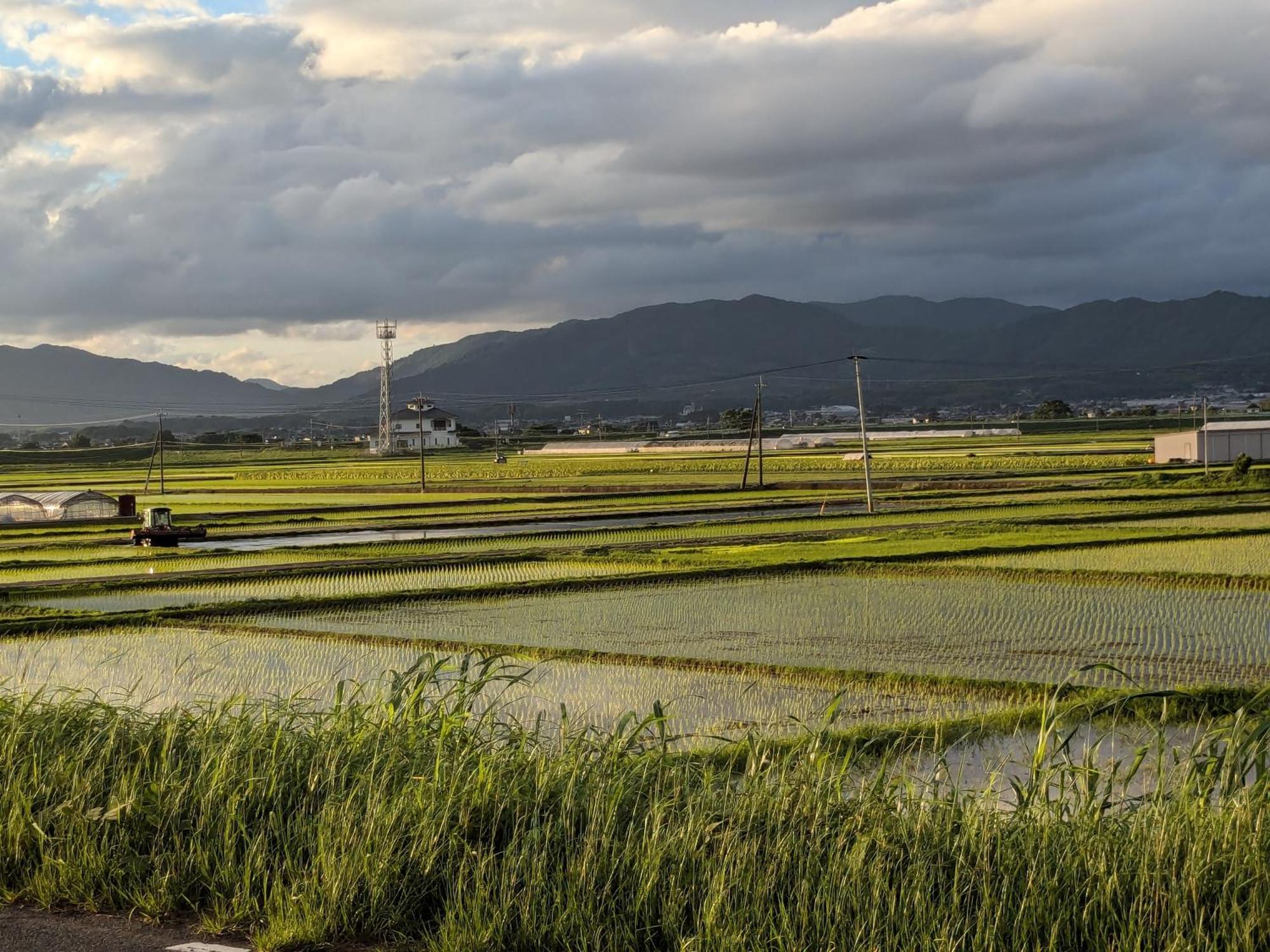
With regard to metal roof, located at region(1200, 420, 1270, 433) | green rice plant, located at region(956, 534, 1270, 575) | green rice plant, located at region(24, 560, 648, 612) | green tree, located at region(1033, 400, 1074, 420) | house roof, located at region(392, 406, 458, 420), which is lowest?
green rice plant, located at region(956, 534, 1270, 575)

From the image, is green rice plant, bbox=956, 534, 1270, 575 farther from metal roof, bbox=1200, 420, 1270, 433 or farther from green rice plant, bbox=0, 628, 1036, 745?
metal roof, bbox=1200, 420, 1270, 433

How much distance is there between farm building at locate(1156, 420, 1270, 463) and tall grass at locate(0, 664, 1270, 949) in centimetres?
5631

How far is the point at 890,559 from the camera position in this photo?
23375 mm

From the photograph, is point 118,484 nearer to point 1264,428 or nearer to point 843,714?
point 1264,428

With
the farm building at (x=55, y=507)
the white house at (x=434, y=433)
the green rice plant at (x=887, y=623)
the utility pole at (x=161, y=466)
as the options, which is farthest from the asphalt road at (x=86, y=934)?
the white house at (x=434, y=433)

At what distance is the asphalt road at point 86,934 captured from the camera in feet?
16.7

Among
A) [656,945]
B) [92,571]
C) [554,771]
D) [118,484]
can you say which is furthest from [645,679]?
[118,484]

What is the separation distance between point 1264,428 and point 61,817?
2537 inches

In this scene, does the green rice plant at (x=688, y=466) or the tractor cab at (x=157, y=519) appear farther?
the green rice plant at (x=688, y=466)

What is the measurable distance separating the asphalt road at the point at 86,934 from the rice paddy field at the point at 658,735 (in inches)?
4.7

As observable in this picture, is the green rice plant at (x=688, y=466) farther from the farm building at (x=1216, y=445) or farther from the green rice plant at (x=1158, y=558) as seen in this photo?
the green rice plant at (x=1158, y=558)

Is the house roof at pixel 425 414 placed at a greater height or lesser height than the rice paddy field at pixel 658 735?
greater

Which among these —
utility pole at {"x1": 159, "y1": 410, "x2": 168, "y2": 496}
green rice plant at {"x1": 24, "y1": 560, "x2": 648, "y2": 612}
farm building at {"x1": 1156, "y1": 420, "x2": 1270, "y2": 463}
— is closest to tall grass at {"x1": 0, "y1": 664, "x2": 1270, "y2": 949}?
green rice plant at {"x1": 24, "y1": 560, "x2": 648, "y2": 612}

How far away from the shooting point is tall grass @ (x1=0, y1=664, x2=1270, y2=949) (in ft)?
15.7
